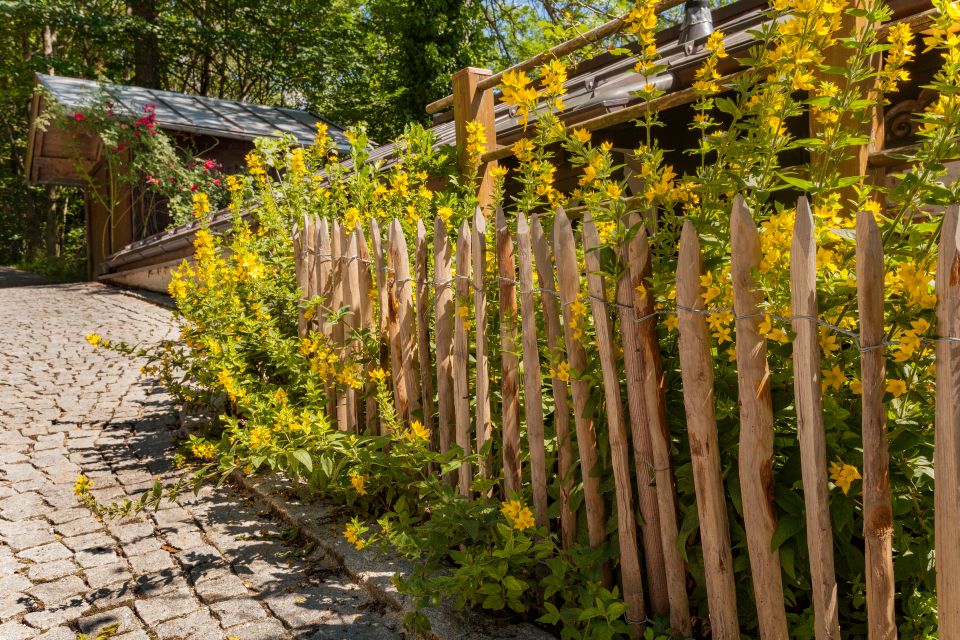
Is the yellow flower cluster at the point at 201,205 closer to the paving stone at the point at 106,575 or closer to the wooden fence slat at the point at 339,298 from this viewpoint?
the wooden fence slat at the point at 339,298

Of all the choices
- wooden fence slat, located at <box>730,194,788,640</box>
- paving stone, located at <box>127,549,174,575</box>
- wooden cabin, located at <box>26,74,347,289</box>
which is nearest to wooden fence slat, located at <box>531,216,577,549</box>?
wooden fence slat, located at <box>730,194,788,640</box>

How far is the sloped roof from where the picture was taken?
45.9ft

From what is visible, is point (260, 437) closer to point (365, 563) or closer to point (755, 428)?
point (365, 563)

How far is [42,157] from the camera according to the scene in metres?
17.0

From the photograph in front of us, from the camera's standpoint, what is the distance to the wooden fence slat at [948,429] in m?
1.46

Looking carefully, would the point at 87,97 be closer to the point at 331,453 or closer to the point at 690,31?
the point at 690,31

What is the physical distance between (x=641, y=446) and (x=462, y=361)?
950mm

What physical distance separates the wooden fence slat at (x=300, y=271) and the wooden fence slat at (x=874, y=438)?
3052 millimetres

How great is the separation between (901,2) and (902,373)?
2061 mm

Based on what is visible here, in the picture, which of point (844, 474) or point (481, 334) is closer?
point (844, 474)

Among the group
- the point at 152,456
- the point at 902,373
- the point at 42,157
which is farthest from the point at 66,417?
the point at 42,157

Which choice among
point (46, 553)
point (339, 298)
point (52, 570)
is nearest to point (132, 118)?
point (339, 298)

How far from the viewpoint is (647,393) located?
2158 millimetres

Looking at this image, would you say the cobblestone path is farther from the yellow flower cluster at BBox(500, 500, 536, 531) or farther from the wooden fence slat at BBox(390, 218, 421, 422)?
the wooden fence slat at BBox(390, 218, 421, 422)
